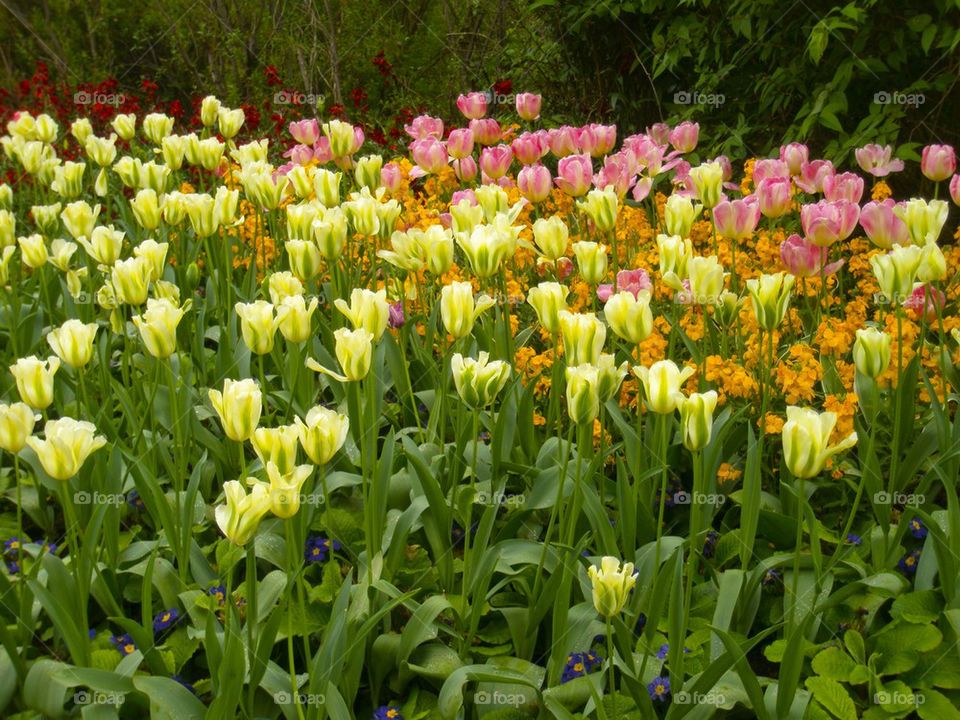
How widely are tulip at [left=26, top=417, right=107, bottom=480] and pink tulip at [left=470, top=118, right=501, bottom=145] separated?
2106 mm

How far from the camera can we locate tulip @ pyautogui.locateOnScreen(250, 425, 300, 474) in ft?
5.23

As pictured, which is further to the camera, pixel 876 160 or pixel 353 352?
pixel 876 160

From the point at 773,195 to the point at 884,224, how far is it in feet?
1.12

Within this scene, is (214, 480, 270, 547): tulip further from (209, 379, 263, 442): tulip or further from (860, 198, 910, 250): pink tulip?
(860, 198, 910, 250): pink tulip

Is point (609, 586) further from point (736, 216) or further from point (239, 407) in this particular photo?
point (736, 216)

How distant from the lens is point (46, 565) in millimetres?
1981

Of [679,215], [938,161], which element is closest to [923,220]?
[679,215]

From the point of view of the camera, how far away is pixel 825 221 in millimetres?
2428

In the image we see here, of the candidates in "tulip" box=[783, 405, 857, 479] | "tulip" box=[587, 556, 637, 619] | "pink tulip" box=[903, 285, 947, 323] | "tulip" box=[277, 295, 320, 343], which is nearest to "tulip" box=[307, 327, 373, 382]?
"tulip" box=[277, 295, 320, 343]

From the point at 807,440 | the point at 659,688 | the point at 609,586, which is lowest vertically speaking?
the point at 659,688

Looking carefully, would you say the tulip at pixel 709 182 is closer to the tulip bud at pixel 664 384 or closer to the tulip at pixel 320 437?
the tulip bud at pixel 664 384

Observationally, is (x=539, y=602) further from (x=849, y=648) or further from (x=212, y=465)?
(x=212, y=465)

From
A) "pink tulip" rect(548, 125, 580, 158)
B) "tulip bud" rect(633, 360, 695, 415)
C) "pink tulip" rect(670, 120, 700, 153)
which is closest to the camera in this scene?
"tulip bud" rect(633, 360, 695, 415)

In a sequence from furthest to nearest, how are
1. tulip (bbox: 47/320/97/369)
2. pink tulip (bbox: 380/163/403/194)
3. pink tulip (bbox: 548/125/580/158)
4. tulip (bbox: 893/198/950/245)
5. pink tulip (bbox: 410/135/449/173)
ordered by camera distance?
pink tulip (bbox: 548/125/580/158), pink tulip (bbox: 410/135/449/173), pink tulip (bbox: 380/163/403/194), tulip (bbox: 893/198/950/245), tulip (bbox: 47/320/97/369)
